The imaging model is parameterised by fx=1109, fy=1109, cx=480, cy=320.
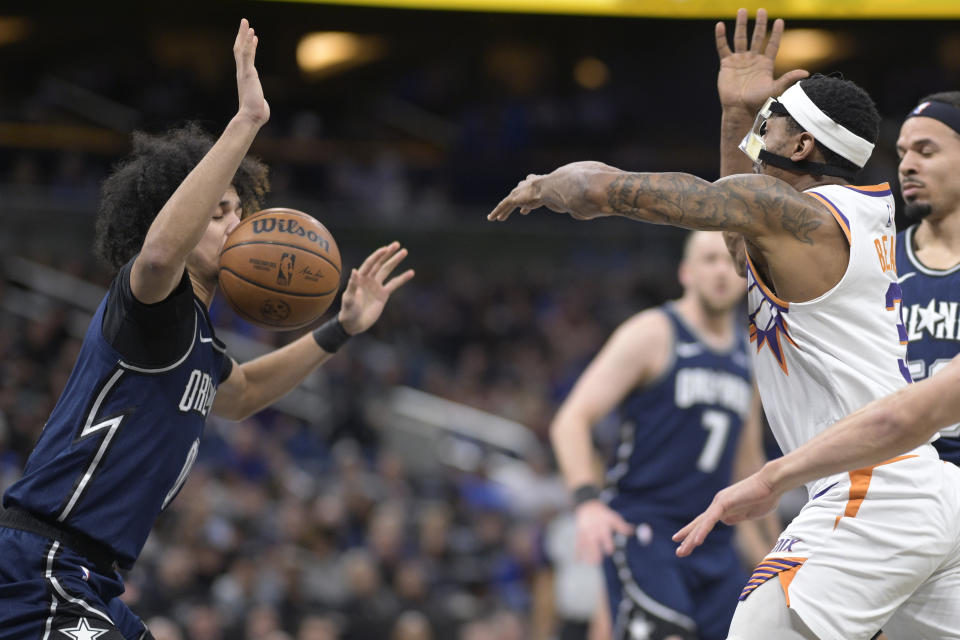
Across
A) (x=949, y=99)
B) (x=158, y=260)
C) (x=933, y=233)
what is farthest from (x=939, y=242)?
(x=158, y=260)

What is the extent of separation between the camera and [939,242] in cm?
457

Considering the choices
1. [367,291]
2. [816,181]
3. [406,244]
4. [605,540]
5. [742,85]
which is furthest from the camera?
[406,244]

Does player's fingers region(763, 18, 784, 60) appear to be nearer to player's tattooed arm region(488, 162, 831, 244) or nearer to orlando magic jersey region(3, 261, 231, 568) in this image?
player's tattooed arm region(488, 162, 831, 244)

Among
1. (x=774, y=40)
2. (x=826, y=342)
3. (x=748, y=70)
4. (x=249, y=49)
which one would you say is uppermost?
(x=774, y=40)

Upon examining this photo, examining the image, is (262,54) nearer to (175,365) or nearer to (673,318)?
(673,318)

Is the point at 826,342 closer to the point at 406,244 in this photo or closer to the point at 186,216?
the point at 186,216

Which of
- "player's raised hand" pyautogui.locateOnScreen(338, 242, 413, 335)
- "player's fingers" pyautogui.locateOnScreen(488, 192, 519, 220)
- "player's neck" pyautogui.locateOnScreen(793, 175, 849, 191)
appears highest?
"player's neck" pyautogui.locateOnScreen(793, 175, 849, 191)

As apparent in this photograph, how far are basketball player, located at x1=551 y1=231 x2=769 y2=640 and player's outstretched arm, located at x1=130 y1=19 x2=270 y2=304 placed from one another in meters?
2.54

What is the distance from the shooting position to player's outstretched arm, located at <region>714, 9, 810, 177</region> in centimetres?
428

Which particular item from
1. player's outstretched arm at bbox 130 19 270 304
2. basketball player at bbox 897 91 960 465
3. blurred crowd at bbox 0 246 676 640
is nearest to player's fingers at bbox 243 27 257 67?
player's outstretched arm at bbox 130 19 270 304

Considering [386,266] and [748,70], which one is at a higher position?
[748,70]

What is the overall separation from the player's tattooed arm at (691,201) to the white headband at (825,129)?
12.6 inches

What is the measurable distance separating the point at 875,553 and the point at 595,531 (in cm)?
185

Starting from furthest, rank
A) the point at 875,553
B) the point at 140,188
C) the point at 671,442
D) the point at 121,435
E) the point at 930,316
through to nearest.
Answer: the point at 671,442 → the point at 930,316 → the point at 140,188 → the point at 121,435 → the point at 875,553
